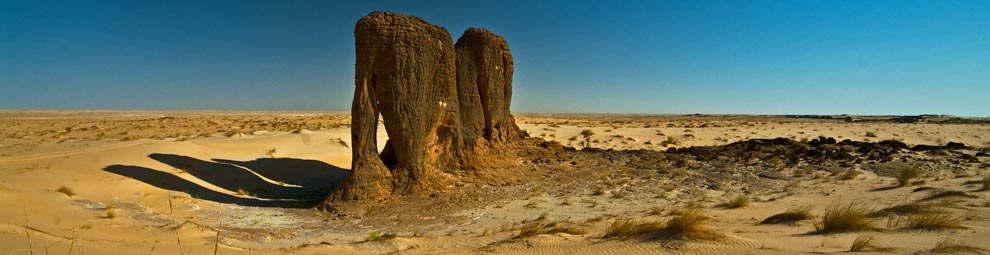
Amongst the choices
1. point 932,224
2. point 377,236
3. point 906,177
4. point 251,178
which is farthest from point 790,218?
point 251,178

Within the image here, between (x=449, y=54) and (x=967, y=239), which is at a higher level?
(x=449, y=54)

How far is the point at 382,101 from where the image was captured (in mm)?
10344

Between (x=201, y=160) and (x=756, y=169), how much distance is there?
16.2 m

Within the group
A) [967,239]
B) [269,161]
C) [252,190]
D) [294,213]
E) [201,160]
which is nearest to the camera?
[967,239]

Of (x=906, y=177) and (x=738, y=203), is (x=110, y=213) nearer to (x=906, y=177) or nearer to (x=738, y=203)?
(x=738, y=203)

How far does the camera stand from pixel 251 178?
41.8ft

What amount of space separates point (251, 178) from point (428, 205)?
5848 mm

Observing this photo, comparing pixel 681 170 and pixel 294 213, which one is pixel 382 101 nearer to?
pixel 294 213

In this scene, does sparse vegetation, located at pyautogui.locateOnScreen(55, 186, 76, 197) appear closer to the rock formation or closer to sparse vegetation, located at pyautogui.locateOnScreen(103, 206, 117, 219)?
sparse vegetation, located at pyautogui.locateOnScreen(103, 206, 117, 219)

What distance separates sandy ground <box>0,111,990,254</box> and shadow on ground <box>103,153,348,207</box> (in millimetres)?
47

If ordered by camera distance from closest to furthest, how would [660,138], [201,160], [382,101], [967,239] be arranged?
[967,239], [382,101], [201,160], [660,138]

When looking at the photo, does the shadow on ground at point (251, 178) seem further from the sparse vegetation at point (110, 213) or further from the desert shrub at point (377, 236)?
the desert shrub at point (377, 236)

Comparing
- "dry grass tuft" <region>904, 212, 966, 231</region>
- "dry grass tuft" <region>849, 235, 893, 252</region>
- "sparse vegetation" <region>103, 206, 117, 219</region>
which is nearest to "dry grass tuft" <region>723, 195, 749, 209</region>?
"dry grass tuft" <region>904, 212, 966, 231</region>

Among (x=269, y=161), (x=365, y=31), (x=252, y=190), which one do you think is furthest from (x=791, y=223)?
(x=269, y=161)
